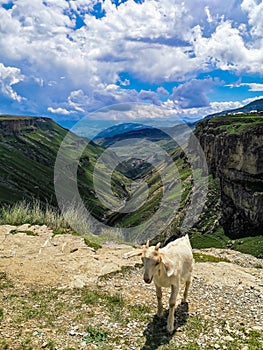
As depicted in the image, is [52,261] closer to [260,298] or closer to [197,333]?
[197,333]

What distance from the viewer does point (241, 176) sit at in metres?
157

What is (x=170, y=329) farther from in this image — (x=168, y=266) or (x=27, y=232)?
(x=27, y=232)

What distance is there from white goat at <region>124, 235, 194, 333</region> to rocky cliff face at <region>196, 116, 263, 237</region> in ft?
449

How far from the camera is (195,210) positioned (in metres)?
173

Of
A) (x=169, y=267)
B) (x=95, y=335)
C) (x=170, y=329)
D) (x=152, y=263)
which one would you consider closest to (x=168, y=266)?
(x=169, y=267)

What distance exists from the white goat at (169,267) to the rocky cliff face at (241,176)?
449 ft

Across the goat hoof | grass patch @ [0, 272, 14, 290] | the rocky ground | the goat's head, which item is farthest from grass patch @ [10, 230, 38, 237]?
the goat's head

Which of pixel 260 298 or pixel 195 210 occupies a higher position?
pixel 260 298

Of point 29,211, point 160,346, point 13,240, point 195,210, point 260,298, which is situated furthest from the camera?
point 195,210

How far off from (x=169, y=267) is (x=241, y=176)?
153 metres

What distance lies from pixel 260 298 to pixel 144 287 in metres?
5.51

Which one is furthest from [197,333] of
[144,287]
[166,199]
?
[166,199]

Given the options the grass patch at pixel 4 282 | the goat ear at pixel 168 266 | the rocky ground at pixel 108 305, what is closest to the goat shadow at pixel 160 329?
the rocky ground at pixel 108 305

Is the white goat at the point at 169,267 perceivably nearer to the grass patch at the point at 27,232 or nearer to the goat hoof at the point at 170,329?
the goat hoof at the point at 170,329
